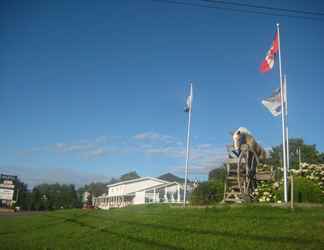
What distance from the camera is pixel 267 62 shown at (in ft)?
48.3

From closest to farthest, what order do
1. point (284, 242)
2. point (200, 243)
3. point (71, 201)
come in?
point (284, 242) < point (200, 243) < point (71, 201)

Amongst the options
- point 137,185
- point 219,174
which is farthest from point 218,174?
point 137,185

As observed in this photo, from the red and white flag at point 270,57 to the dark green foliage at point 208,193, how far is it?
798 centimetres

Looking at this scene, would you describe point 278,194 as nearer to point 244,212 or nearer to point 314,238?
point 244,212

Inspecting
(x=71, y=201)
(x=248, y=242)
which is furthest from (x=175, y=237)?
(x=71, y=201)

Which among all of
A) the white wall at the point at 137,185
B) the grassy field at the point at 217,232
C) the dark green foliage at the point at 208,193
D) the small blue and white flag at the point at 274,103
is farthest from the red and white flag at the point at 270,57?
the white wall at the point at 137,185

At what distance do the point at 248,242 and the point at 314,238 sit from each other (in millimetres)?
1330

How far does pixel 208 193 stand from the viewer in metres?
19.6

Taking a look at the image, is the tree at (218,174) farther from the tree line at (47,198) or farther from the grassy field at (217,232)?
the grassy field at (217,232)

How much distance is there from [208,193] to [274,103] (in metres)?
8.04

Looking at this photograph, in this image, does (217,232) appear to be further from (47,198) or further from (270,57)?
(47,198)

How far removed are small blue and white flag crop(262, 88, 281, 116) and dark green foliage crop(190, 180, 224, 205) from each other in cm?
724

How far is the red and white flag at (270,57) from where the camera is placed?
14374mm

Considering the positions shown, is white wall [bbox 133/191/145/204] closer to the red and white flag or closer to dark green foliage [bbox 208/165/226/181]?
dark green foliage [bbox 208/165/226/181]
